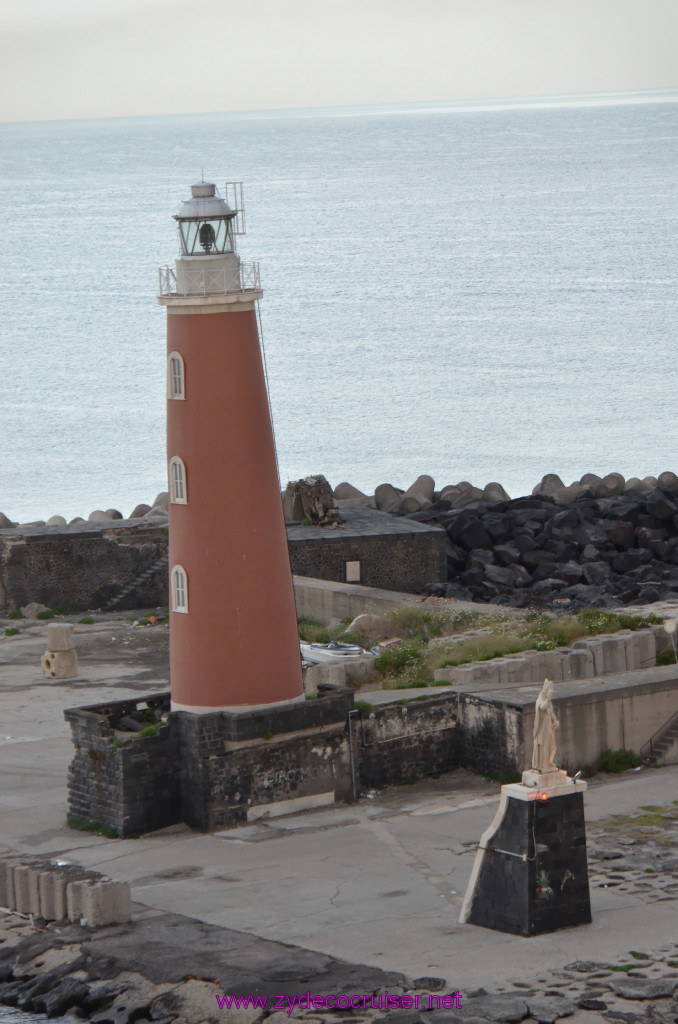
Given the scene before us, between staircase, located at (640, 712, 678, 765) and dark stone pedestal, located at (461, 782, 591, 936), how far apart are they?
20.6 ft

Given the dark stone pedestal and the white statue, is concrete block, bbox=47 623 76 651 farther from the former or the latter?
the white statue

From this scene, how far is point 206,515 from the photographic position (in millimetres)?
20562

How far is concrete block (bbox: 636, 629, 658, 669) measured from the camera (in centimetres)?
2580

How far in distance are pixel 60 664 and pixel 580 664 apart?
28.3 ft

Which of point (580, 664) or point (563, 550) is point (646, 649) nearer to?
point (580, 664)

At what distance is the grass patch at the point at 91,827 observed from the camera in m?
20.6

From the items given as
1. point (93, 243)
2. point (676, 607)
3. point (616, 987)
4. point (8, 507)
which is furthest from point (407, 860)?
point (93, 243)

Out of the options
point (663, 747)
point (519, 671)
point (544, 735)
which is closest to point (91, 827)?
point (544, 735)

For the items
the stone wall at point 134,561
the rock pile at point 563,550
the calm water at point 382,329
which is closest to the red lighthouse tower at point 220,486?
the stone wall at point 134,561

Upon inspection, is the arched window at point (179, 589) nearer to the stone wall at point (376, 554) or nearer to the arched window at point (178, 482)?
the arched window at point (178, 482)

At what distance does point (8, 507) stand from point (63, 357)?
109ft

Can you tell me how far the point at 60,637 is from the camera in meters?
28.3

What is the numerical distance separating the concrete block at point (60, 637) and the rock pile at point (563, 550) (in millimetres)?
8080

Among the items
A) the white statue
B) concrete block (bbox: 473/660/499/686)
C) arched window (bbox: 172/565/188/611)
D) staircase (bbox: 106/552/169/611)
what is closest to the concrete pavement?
concrete block (bbox: 473/660/499/686)
